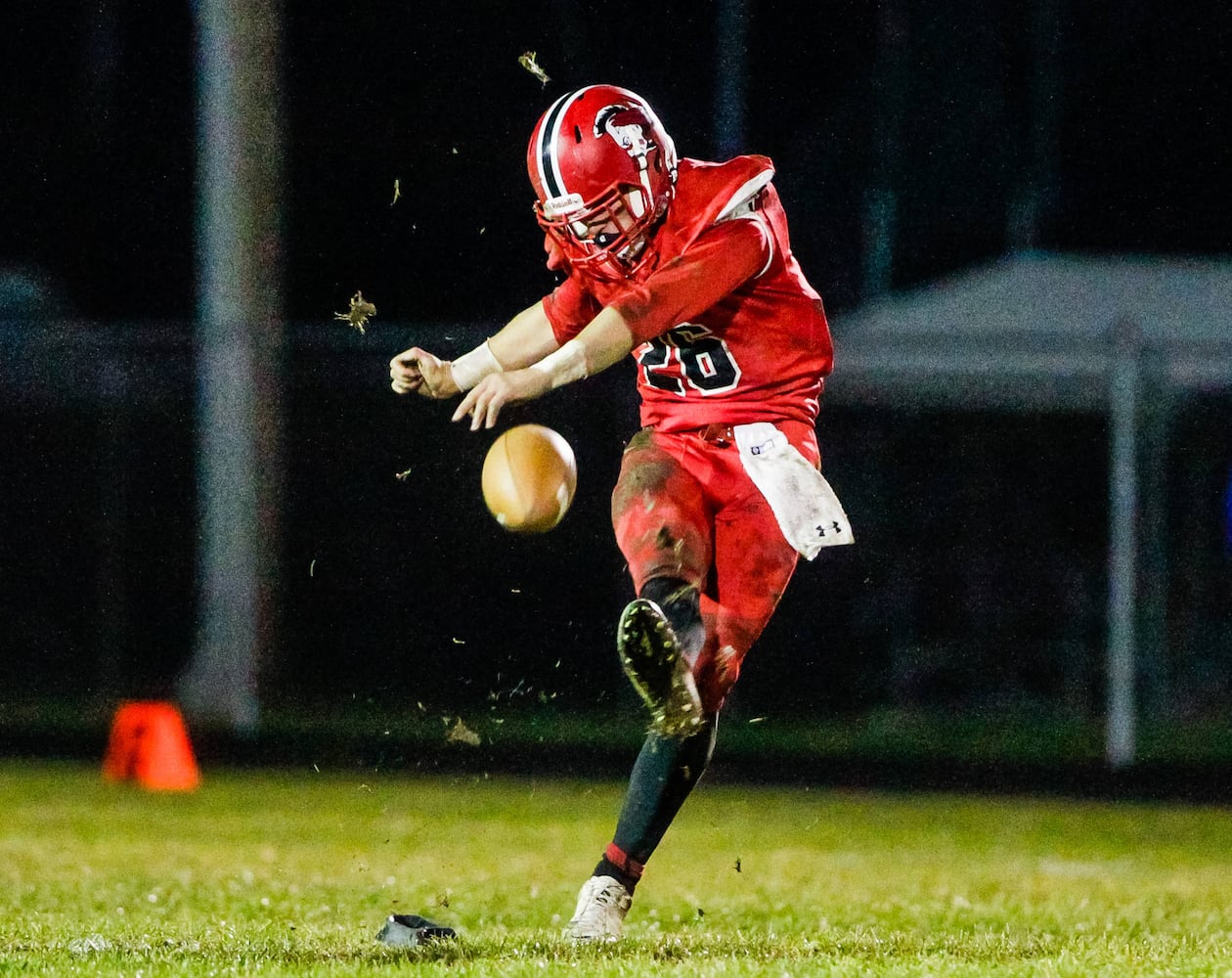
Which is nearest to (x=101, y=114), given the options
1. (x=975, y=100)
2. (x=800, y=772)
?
(x=975, y=100)

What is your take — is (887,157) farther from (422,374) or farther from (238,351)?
(422,374)

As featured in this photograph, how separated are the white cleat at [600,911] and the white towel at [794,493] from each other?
1.03 meters

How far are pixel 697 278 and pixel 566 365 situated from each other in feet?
1.58

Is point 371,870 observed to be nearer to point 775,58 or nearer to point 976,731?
point 976,731

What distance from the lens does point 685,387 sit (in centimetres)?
531

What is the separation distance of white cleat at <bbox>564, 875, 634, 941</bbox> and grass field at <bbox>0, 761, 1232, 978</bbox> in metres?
0.06

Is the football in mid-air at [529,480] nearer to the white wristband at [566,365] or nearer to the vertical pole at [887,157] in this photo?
the white wristband at [566,365]

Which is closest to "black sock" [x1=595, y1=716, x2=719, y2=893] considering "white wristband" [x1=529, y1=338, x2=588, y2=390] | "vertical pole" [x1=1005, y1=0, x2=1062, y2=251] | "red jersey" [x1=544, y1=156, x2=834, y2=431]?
"red jersey" [x1=544, y1=156, x2=834, y2=431]

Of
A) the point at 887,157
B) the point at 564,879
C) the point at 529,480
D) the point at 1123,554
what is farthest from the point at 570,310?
the point at 887,157

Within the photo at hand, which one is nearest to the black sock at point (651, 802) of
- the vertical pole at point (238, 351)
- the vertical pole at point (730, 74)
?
the vertical pole at point (238, 351)

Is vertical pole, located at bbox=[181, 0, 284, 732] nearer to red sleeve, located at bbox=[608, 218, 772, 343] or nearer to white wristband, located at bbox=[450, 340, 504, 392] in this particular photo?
white wristband, located at bbox=[450, 340, 504, 392]

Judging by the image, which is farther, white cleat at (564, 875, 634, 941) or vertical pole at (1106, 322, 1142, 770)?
vertical pole at (1106, 322, 1142, 770)

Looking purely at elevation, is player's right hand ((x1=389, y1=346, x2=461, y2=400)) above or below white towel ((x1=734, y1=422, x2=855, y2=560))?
above

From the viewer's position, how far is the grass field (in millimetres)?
4719
